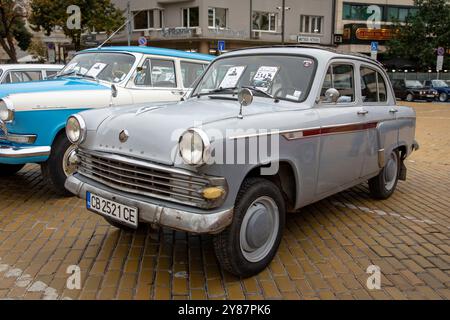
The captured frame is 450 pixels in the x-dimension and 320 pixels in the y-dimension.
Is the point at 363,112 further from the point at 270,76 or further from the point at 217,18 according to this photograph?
the point at 217,18

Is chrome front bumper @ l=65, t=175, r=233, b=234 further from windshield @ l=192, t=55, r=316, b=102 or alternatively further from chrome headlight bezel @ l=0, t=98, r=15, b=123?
chrome headlight bezel @ l=0, t=98, r=15, b=123

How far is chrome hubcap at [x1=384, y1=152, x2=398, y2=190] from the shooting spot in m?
5.71

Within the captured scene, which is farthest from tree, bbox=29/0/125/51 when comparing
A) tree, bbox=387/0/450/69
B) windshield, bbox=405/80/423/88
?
tree, bbox=387/0/450/69

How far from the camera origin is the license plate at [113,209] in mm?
3273

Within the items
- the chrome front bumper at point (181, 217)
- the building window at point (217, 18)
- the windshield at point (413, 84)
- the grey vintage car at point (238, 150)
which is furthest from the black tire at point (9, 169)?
the building window at point (217, 18)

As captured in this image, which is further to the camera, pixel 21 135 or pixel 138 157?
pixel 21 135

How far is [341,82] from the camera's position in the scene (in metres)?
4.63

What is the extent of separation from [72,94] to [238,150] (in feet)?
10.9

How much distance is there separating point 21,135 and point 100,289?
103 inches

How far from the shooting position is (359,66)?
4.98 meters

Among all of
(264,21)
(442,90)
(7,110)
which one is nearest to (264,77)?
(7,110)

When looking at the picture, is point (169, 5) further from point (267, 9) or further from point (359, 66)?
point (359, 66)

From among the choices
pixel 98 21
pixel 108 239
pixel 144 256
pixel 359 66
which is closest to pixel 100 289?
pixel 144 256

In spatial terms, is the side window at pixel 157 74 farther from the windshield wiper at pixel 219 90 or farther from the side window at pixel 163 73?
the windshield wiper at pixel 219 90
